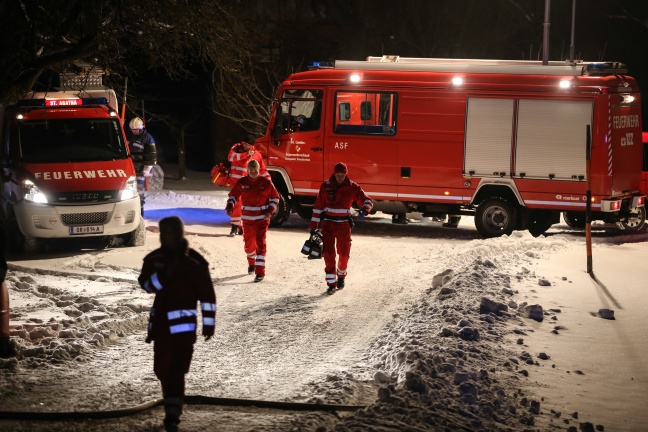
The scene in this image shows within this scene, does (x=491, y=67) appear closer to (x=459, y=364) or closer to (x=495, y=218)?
(x=495, y=218)

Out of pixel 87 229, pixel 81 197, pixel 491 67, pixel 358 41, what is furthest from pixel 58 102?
pixel 358 41

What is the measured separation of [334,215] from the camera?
43.9 ft

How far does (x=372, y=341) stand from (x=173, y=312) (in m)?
3.71

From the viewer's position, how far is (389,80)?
19.5 m

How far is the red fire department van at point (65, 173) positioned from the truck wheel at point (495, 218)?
21.2ft

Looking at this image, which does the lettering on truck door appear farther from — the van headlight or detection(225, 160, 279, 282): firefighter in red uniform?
detection(225, 160, 279, 282): firefighter in red uniform

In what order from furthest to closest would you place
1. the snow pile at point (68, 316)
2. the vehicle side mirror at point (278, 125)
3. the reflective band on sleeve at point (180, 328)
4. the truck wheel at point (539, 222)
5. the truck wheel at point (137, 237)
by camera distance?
the vehicle side mirror at point (278, 125) < the truck wheel at point (539, 222) < the truck wheel at point (137, 237) < the snow pile at point (68, 316) < the reflective band on sleeve at point (180, 328)

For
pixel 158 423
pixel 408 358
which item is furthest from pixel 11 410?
pixel 408 358

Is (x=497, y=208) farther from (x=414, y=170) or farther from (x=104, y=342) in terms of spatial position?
(x=104, y=342)

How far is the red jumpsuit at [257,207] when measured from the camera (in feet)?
46.3

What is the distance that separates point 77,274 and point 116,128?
3779mm

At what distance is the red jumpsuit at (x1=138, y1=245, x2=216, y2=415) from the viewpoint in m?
7.12

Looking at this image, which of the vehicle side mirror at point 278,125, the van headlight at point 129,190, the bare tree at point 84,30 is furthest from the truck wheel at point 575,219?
the van headlight at point 129,190

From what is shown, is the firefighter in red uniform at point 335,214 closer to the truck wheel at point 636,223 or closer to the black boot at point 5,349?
the black boot at point 5,349
